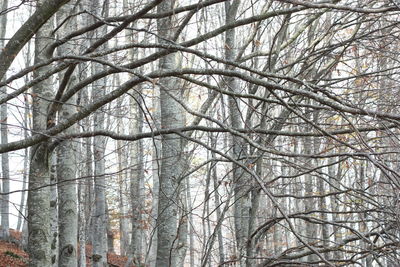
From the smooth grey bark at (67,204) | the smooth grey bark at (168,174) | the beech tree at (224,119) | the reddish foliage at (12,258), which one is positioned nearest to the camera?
the beech tree at (224,119)

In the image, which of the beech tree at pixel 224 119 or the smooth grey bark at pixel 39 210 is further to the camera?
the smooth grey bark at pixel 39 210

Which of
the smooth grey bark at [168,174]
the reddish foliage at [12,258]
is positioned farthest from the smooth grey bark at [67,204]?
the reddish foliage at [12,258]

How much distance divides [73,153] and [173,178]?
73.6 inches

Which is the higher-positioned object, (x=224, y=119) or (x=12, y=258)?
(x=224, y=119)

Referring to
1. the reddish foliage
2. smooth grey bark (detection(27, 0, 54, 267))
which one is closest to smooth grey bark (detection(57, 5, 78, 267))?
smooth grey bark (detection(27, 0, 54, 267))

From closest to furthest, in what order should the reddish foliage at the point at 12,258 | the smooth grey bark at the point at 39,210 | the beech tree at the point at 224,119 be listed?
the beech tree at the point at 224,119
the smooth grey bark at the point at 39,210
the reddish foliage at the point at 12,258

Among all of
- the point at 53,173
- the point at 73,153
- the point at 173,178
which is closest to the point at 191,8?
the point at 173,178

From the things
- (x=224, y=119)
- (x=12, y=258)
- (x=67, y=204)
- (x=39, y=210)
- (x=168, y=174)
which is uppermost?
(x=224, y=119)

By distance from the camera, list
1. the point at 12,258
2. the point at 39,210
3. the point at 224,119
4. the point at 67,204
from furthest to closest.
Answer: the point at 12,258 < the point at 67,204 < the point at 39,210 < the point at 224,119

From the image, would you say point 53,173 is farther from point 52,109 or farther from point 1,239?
point 1,239

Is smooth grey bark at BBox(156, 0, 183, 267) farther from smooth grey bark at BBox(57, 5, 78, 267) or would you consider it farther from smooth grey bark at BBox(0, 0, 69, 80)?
smooth grey bark at BBox(0, 0, 69, 80)

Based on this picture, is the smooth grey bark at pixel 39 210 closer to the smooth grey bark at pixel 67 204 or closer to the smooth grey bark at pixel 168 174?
the smooth grey bark at pixel 67 204

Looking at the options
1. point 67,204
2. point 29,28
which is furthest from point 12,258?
point 29,28

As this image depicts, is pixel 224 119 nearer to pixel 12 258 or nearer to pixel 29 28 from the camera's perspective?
pixel 29 28
